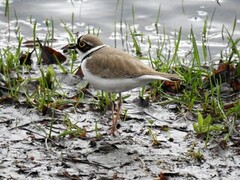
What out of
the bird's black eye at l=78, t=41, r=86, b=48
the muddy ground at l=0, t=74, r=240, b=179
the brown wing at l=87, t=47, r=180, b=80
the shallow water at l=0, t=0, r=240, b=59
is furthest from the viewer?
the shallow water at l=0, t=0, r=240, b=59

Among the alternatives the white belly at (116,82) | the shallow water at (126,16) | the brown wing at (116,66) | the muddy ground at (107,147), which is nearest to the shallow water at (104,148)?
the muddy ground at (107,147)

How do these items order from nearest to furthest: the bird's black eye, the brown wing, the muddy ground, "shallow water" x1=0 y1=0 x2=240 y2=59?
the muddy ground, the brown wing, the bird's black eye, "shallow water" x1=0 y1=0 x2=240 y2=59

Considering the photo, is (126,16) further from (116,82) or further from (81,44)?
(116,82)

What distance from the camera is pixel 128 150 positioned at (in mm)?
6258

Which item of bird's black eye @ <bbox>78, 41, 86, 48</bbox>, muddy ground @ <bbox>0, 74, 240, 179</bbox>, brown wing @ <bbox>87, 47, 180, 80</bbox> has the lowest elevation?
muddy ground @ <bbox>0, 74, 240, 179</bbox>

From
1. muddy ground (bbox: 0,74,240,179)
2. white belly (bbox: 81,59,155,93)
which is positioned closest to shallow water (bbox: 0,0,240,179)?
muddy ground (bbox: 0,74,240,179)

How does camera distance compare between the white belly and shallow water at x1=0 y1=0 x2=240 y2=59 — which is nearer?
the white belly

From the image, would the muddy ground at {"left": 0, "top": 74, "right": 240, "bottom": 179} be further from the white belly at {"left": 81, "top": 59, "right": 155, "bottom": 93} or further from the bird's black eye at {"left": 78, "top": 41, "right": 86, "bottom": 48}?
the bird's black eye at {"left": 78, "top": 41, "right": 86, "bottom": 48}

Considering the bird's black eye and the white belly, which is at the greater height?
the bird's black eye

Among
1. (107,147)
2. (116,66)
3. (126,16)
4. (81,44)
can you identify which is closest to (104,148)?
(107,147)

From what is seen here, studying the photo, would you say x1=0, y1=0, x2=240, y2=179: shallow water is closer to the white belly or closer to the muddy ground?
the muddy ground

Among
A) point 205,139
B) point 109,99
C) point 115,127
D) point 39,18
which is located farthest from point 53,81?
point 39,18

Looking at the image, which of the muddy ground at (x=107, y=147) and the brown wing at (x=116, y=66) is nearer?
the muddy ground at (x=107, y=147)

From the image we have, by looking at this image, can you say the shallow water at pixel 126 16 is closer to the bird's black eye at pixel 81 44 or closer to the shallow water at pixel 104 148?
the shallow water at pixel 104 148
